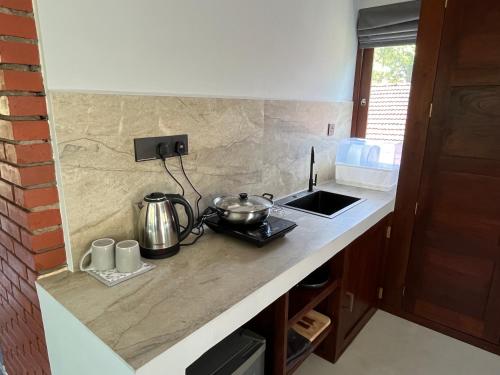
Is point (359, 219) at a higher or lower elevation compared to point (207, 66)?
lower

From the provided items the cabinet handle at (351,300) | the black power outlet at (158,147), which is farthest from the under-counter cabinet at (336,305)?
the black power outlet at (158,147)

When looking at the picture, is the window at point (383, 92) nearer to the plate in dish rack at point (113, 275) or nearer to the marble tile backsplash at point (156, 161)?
the marble tile backsplash at point (156, 161)

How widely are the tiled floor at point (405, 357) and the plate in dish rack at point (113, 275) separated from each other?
119 cm

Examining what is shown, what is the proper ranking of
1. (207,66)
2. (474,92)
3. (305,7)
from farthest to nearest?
(305,7), (474,92), (207,66)

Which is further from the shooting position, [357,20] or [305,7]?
[357,20]

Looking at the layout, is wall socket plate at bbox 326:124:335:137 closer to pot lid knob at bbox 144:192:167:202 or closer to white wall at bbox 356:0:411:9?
white wall at bbox 356:0:411:9

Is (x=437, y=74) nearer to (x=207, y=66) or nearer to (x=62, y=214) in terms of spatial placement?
(x=207, y=66)

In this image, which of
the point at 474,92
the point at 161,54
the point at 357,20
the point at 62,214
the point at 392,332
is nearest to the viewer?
the point at 62,214

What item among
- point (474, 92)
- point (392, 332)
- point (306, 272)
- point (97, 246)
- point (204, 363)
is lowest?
point (392, 332)

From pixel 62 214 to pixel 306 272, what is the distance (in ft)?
3.14

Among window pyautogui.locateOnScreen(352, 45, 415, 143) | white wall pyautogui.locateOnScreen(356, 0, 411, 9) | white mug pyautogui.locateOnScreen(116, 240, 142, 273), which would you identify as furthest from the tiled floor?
white wall pyautogui.locateOnScreen(356, 0, 411, 9)

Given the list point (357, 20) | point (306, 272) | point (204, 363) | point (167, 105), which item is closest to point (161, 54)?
point (167, 105)

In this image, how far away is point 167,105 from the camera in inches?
52.7

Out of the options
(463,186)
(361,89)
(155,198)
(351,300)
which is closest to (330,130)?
(361,89)
